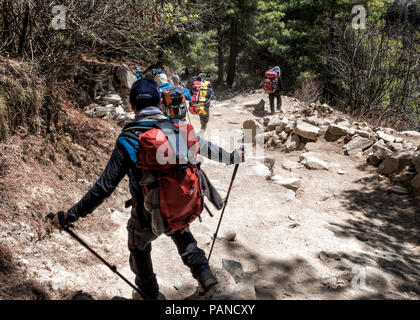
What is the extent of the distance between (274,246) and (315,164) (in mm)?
3867

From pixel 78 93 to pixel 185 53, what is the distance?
7.98m

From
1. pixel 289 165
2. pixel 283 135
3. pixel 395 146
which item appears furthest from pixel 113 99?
pixel 395 146

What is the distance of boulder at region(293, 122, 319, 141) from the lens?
27.7ft

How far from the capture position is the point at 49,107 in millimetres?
4234

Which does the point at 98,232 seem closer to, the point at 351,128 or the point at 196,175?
the point at 196,175

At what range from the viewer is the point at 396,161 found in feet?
21.0

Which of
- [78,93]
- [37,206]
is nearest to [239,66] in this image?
[78,93]

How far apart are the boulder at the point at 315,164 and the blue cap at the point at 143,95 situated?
233 inches

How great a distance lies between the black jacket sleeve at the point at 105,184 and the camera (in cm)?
200

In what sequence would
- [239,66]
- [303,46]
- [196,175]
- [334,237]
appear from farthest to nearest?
[239,66] < [303,46] < [334,237] < [196,175]

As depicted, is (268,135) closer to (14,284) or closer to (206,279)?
(206,279)

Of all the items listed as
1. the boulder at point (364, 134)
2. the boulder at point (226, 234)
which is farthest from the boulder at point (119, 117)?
the boulder at point (364, 134)

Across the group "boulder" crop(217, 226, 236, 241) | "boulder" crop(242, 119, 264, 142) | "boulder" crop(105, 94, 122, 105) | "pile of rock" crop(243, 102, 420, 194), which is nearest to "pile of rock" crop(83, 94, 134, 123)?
"boulder" crop(105, 94, 122, 105)

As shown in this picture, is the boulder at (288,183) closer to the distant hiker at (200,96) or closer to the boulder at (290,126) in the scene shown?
the boulder at (290,126)
